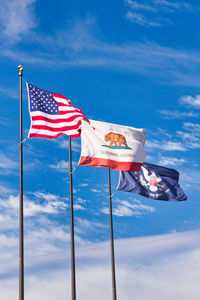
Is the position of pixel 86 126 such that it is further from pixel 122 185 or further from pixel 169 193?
pixel 169 193

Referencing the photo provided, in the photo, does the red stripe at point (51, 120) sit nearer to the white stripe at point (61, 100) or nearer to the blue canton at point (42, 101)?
the blue canton at point (42, 101)

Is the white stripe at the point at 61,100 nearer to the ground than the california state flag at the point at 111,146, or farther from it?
farther from it

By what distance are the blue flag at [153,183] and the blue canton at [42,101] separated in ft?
23.8

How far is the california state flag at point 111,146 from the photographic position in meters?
27.1

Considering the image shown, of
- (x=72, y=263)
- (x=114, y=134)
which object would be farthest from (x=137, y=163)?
(x=72, y=263)

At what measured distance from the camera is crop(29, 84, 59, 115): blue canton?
83.5 ft

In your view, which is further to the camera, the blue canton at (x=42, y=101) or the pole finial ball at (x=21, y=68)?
the pole finial ball at (x=21, y=68)

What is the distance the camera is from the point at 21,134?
2455 centimetres

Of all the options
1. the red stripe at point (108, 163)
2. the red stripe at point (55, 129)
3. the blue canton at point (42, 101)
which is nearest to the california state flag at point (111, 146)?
the red stripe at point (108, 163)

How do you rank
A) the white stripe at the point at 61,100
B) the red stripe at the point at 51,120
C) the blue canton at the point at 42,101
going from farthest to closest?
the white stripe at the point at 61,100 → the blue canton at the point at 42,101 → the red stripe at the point at 51,120

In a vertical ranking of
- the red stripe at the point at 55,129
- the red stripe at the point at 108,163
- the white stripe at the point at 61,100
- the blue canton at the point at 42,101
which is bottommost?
the red stripe at the point at 108,163

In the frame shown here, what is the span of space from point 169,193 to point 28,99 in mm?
12896

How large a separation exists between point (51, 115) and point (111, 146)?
4.00 m

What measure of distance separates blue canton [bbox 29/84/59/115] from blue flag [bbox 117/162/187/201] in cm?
726
